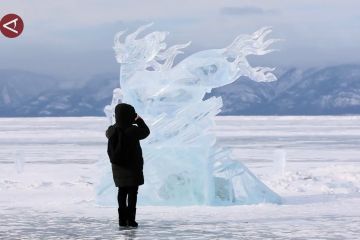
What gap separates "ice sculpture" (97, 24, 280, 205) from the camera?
1404 centimetres

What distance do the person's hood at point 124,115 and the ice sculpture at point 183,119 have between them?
344 centimetres

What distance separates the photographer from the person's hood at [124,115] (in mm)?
10578

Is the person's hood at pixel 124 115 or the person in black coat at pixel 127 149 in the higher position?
the person's hood at pixel 124 115

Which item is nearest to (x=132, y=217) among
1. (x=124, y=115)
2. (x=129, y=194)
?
(x=129, y=194)

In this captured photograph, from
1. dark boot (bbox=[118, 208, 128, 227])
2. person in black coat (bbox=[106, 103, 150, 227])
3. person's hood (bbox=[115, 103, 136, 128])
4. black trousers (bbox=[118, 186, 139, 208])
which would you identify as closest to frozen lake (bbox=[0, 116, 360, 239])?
dark boot (bbox=[118, 208, 128, 227])

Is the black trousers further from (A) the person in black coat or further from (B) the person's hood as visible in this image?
(B) the person's hood

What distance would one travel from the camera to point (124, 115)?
34.8ft

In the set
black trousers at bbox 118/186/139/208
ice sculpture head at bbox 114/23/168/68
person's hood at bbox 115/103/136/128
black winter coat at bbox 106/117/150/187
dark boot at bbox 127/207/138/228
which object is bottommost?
dark boot at bbox 127/207/138/228

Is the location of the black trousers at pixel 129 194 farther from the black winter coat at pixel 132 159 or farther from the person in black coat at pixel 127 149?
the black winter coat at pixel 132 159

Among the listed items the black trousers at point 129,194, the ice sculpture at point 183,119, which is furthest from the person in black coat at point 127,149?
the ice sculpture at point 183,119

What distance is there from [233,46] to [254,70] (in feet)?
1.90

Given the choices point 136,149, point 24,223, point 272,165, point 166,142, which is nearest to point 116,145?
point 136,149

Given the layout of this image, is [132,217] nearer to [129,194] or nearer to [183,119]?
[129,194]

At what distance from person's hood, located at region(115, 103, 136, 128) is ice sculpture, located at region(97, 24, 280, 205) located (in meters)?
3.44
